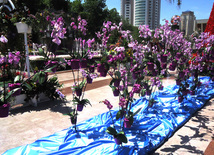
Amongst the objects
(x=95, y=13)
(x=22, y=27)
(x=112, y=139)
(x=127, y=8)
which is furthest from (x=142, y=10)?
(x=112, y=139)

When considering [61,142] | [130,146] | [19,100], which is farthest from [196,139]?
[19,100]

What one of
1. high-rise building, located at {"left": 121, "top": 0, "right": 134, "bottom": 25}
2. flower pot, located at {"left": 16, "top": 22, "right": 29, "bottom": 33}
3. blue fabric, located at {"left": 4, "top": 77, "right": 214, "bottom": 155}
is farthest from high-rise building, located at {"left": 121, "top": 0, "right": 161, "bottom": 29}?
blue fabric, located at {"left": 4, "top": 77, "right": 214, "bottom": 155}

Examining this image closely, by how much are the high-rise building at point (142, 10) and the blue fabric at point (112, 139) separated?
14867 centimetres

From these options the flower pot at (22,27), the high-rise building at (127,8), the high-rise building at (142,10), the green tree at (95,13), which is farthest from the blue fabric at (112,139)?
the high-rise building at (127,8)

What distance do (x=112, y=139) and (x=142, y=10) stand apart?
167 meters

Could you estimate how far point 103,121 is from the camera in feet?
14.1

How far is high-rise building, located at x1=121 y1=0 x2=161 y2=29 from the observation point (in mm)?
150750

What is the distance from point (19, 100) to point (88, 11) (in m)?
28.4

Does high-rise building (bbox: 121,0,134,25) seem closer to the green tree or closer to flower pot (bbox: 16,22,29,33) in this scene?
the green tree

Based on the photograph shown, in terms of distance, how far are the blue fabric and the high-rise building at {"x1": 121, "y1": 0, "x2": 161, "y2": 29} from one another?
14867cm

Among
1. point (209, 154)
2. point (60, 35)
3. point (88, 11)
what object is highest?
point (88, 11)

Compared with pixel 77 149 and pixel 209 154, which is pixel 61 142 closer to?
pixel 77 149

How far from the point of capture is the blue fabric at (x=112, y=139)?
10.1ft

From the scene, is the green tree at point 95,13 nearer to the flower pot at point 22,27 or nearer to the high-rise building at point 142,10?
the flower pot at point 22,27
